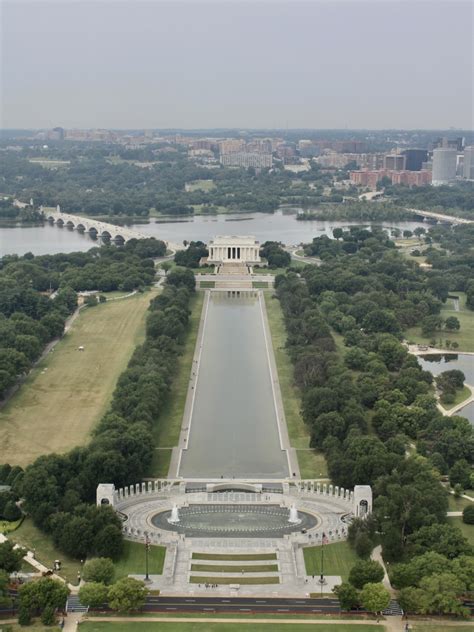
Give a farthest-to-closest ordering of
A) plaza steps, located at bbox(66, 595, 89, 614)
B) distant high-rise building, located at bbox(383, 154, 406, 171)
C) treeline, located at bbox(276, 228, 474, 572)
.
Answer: distant high-rise building, located at bbox(383, 154, 406, 171) < treeline, located at bbox(276, 228, 474, 572) < plaza steps, located at bbox(66, 595, 89, 614)

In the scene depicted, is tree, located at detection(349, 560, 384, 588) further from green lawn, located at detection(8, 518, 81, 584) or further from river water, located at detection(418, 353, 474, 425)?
river water, located at detection(418, 353, 474, 425)

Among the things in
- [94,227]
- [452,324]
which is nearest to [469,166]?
[94,227]

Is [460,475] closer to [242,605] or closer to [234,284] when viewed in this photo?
[242,605]

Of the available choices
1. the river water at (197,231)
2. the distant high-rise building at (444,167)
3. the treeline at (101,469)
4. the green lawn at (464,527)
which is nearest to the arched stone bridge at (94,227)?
the river water at (197,231)

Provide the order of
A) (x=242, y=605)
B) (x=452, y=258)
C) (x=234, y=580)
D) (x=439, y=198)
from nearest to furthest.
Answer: (x=242, y=605) < (x=234, y=580) < (x=452, y=258) < (x=439, y=198)

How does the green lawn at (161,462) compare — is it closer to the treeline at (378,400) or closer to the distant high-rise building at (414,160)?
the treeline at (378,400)

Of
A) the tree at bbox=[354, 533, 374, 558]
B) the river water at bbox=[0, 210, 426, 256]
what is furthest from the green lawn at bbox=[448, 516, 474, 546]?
the river water at bbox=[0, 210, 426, 256]
